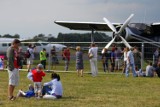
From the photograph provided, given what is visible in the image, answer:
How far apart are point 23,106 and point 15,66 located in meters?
1.54

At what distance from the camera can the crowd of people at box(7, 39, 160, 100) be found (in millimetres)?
12008

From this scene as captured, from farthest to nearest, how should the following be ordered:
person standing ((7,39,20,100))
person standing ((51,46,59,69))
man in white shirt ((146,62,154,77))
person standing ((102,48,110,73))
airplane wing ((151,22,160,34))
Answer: airplane wing ((151,22,160,34)) < person standing ((51,46,59,69)) < person standing ((102,48,110,73)) < man in white shirt ((146,62,154,77)) < person standing ((7,39,20,100))

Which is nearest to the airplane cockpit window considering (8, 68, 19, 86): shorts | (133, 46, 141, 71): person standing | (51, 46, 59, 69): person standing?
(51, 46, 59, 69): person standing

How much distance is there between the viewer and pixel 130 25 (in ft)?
103

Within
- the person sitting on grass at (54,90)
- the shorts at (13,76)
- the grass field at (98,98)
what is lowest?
the grass field at (98,98)

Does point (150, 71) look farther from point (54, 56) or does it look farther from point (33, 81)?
point (33, 81)

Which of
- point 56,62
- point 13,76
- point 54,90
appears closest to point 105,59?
point 56,62

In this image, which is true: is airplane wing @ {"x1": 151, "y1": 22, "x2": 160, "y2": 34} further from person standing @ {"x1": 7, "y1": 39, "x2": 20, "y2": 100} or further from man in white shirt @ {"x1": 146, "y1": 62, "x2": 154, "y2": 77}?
person standing @ {"x1": 7, "y1": 39, "x2": 20, "y2": 100}

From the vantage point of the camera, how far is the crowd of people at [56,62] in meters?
12.0

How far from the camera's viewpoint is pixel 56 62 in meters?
29.9

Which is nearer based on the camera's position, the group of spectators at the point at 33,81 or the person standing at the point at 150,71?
the group of spectators at the point at 33,81

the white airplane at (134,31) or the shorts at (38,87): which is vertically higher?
the white airplane at (134,31)

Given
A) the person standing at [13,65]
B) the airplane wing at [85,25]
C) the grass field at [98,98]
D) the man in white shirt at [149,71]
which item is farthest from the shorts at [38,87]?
the airplane wing at [85,25]

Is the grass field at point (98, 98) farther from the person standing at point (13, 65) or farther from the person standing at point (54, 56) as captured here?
the person standing at point (54, 56)
